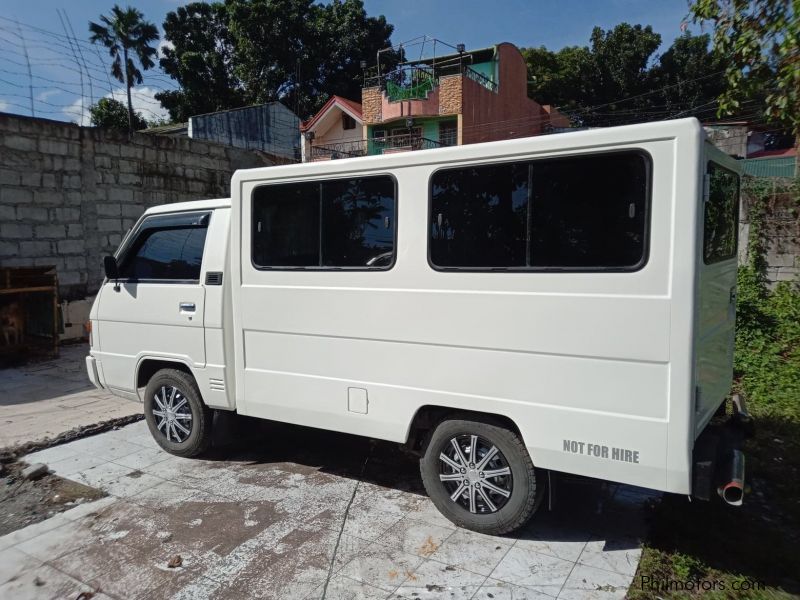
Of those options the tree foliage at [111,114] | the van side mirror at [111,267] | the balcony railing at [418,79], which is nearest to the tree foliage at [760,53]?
the van side mirror at [111,267]

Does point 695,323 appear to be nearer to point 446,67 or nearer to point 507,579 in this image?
point 507,579

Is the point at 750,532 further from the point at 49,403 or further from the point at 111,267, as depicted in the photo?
the point at 49,403

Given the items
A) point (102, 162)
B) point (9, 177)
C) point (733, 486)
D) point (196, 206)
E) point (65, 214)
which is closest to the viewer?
point (733, 486)

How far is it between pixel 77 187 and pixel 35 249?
4.22 feet

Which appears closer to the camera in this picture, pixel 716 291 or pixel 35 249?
pixel 716 291

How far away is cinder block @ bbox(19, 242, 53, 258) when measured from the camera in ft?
30.8

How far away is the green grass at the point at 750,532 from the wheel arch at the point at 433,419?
1.11m

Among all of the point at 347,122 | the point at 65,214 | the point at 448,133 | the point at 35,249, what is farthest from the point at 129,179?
the point at 347,122

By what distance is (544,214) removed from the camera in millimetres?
3408

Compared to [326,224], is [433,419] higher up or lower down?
lower down

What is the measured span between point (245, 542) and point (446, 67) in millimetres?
24449

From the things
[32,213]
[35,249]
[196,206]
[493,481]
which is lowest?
[493,481]

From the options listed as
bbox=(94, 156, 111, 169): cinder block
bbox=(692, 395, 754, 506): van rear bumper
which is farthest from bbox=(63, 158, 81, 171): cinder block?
bbox=(692, 395, 754, 506): van rear bumper

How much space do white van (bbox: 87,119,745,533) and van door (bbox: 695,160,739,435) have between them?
0.10 feet
